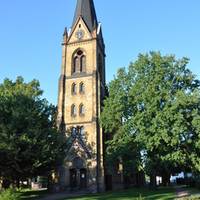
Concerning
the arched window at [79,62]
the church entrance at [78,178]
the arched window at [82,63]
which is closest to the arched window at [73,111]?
the arched window at [79,62]

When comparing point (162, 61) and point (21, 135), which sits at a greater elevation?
point (162, 61)

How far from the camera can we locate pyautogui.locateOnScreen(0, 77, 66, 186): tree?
28703 millimetres

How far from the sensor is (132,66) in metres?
36.8

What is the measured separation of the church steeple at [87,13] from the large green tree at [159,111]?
56.8ft

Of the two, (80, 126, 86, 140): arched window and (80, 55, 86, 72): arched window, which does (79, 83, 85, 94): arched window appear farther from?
(80, 126, 86, 140): arched window

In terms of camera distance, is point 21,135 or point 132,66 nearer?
point 21,135

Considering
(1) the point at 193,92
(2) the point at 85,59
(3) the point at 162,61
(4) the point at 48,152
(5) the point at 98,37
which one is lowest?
(4) the point at 48,152

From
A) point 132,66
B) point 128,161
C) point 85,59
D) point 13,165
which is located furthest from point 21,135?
point 85,59

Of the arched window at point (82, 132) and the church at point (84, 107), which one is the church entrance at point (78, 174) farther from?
the arched window at point (82, 132)

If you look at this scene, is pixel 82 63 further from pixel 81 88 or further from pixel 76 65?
pixel 81 88

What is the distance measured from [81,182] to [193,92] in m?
19.7

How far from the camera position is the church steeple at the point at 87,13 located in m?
51.7

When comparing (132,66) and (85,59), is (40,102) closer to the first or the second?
(132,66)

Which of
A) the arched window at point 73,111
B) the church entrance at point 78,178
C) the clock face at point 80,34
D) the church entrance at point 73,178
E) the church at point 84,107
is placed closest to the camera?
the church at point 84,107
